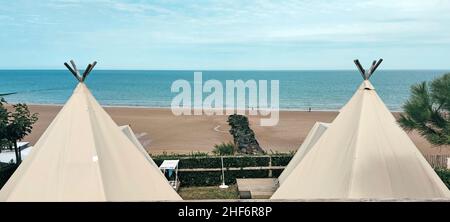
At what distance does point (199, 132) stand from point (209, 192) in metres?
15.0

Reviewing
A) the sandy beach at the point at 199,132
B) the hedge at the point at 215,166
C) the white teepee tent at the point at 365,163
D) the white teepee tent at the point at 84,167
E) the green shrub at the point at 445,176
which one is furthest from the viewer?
the sandy beach at the point at 199,132

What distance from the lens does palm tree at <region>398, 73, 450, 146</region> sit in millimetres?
9227

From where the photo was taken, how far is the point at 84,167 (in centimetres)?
682

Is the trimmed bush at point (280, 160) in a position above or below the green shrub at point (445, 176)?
above

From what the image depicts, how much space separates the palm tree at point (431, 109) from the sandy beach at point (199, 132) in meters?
8.21

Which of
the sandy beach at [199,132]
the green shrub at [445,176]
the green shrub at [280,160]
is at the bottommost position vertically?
the green shrub at [445,176]

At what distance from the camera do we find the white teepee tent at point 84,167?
645 cm

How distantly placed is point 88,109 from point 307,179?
14.8ft

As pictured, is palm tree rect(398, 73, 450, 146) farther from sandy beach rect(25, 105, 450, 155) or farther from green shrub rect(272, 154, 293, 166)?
sandy beach rect(25, 105, 450, 155)

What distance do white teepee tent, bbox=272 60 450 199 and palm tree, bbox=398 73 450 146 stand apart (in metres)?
1.22

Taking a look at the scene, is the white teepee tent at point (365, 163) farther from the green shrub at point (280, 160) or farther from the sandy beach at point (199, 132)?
the sandy beach at point (199, 132)

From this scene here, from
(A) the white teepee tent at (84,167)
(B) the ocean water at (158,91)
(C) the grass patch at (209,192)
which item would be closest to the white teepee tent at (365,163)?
(A) the white teepee tent at (84,167)
